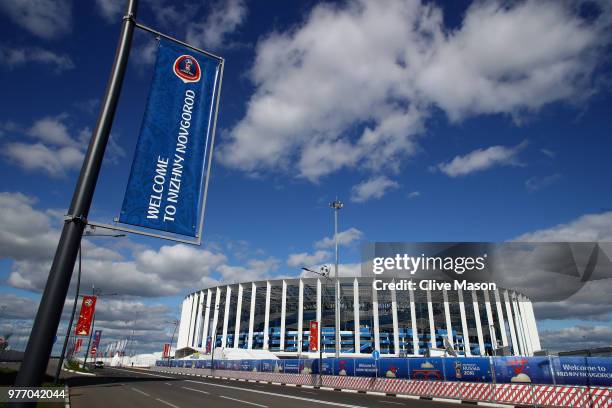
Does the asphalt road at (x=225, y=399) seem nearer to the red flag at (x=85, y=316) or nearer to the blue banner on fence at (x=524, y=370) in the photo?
the blue banner on fence at (x=524, y=370)

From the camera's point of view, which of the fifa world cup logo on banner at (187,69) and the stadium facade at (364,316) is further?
the stadium facade at (364,316)

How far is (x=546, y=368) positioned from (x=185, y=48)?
77.9 ft

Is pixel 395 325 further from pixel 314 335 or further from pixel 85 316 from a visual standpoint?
pixel 85 316

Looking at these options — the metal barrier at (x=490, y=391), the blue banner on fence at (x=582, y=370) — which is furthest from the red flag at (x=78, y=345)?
the blue banner on fence at (x=582, y=370)

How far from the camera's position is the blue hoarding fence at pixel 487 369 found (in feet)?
64.8

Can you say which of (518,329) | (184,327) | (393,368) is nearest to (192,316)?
(184,327)

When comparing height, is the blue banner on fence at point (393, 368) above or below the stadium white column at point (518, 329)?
below

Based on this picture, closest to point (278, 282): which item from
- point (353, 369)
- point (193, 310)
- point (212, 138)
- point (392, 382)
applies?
point (193, 310)

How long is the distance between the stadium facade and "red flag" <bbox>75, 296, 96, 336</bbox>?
4205cm

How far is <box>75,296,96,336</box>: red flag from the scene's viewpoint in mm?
33656

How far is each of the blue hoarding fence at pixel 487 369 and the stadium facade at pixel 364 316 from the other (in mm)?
42025

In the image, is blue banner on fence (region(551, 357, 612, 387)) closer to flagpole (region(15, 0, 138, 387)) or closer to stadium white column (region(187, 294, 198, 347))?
flagpole (region(15, 0, 138, 387))

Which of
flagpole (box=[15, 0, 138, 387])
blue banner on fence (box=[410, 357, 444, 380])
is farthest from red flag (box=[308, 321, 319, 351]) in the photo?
flagpole (box=[15, 0, 138, 387])

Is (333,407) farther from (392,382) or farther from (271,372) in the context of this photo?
(271,372)
